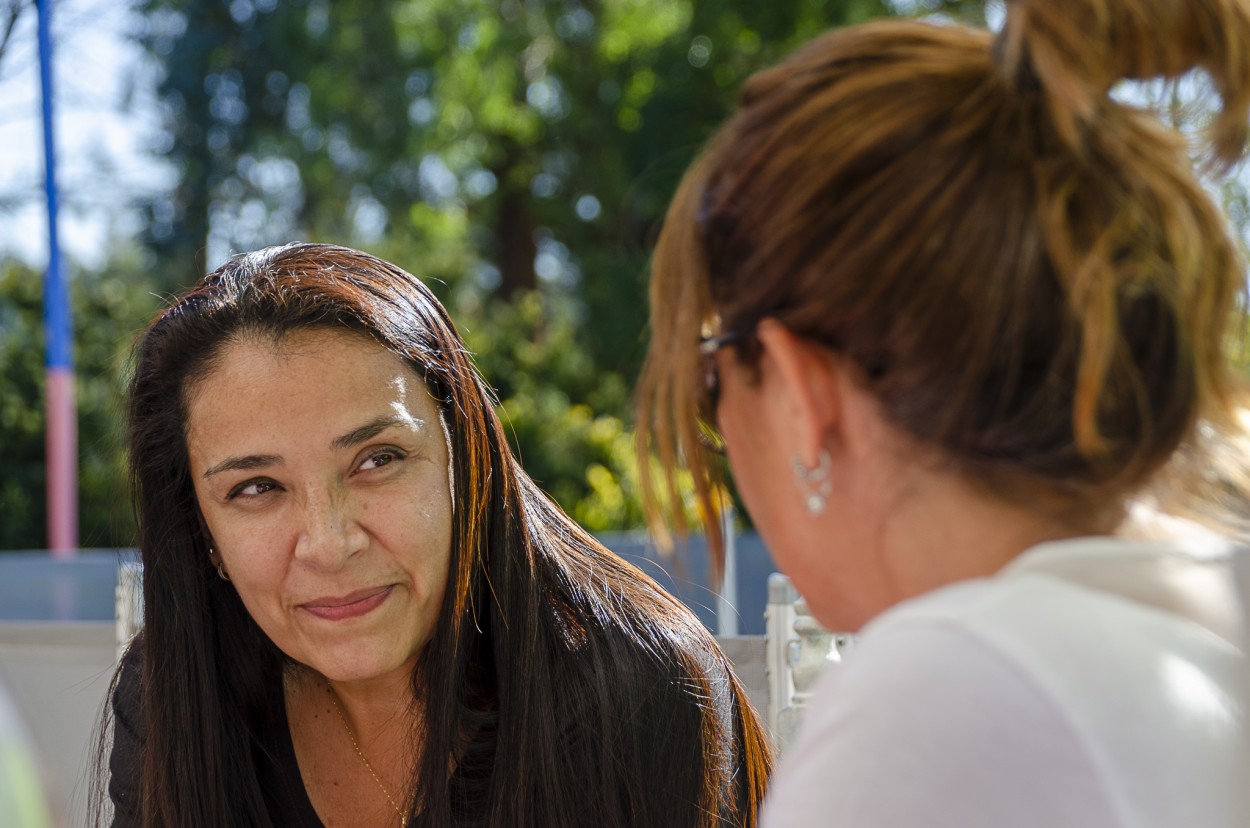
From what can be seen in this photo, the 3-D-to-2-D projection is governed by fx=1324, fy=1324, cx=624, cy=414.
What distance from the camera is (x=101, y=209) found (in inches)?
563

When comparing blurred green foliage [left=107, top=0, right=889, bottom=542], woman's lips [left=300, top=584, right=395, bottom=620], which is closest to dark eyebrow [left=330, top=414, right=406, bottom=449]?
woman's lips [left=300, top=584, right=395, bottom=620]

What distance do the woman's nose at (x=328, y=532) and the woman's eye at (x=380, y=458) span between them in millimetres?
60

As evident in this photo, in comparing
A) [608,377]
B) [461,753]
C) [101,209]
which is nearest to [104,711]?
[461,753]

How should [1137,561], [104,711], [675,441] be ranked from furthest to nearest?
[104,711]
[675,441]
[1137,561]

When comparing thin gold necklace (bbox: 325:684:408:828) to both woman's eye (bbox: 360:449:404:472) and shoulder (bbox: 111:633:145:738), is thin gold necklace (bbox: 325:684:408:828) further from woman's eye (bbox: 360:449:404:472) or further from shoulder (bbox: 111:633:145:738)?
woman's eye (bbox: 360:449:404:472)

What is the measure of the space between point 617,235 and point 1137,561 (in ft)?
47.8

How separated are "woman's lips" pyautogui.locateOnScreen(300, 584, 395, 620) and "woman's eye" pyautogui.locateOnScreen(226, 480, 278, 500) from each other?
192mm

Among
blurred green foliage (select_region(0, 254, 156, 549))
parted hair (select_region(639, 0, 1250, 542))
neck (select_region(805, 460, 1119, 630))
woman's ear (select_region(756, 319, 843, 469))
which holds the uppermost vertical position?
parted hair (select_region(639, 0, 1250, 542))

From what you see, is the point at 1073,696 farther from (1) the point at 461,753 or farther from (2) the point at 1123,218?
(1) the point at 461,753

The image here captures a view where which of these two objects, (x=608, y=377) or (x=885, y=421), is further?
(x=608, y=377)

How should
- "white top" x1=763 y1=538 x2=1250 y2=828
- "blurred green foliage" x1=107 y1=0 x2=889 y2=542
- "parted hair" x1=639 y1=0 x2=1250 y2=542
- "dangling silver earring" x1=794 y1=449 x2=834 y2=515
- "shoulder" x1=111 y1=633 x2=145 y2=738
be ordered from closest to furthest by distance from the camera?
"white top" x1=763 y1=538 x2=1250 y2=828
"parted hair" x1=639 y1=0 x2=1250 y2=542
"dangling silver earring" x1=794 y1=449 x2=834 y2=515
"shoulder" x1=111 y1=633 x2=145 y2=738
"blurred green foliage" x1=107 y1=0 x2=889 y2=542

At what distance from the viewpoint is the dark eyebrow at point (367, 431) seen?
81.1 inches

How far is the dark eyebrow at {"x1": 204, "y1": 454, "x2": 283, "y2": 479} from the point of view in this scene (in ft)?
6.76

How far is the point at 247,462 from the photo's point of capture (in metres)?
2.07
